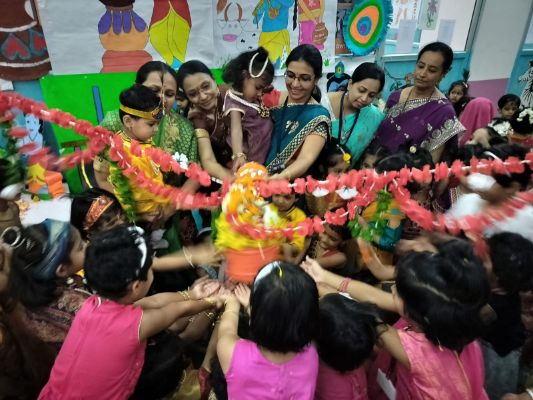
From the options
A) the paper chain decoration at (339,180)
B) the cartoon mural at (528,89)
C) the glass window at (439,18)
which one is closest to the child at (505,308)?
the paper chain decoration at (339,180)

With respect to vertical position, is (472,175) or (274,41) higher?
(274,41)

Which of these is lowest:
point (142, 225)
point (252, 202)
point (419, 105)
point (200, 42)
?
point (142, 225)

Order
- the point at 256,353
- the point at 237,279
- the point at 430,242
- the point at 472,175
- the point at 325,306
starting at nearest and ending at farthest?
the point at 256,353 → the point at 325,306 → the point at 237,279 → the point at 430,242 → the point at 472,175

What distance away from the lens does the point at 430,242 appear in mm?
2002

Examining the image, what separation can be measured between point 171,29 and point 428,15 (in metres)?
4.19

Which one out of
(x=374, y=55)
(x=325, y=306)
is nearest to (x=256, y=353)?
(x=325, y=306)

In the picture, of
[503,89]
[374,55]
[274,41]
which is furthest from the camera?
[503,89]

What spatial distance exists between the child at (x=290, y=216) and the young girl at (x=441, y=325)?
2.31ft

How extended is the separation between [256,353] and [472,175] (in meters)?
1.65

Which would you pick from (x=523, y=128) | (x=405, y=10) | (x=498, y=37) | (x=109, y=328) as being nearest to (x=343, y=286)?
(x=109, y=328)

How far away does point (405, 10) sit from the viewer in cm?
567

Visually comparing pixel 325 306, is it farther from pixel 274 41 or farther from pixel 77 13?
pixel 274 41

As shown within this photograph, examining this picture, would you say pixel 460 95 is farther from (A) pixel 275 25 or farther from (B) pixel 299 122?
(B) pixel 299 122

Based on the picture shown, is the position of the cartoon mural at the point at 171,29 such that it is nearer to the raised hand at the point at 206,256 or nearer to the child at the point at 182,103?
the child at the point at 182,103
